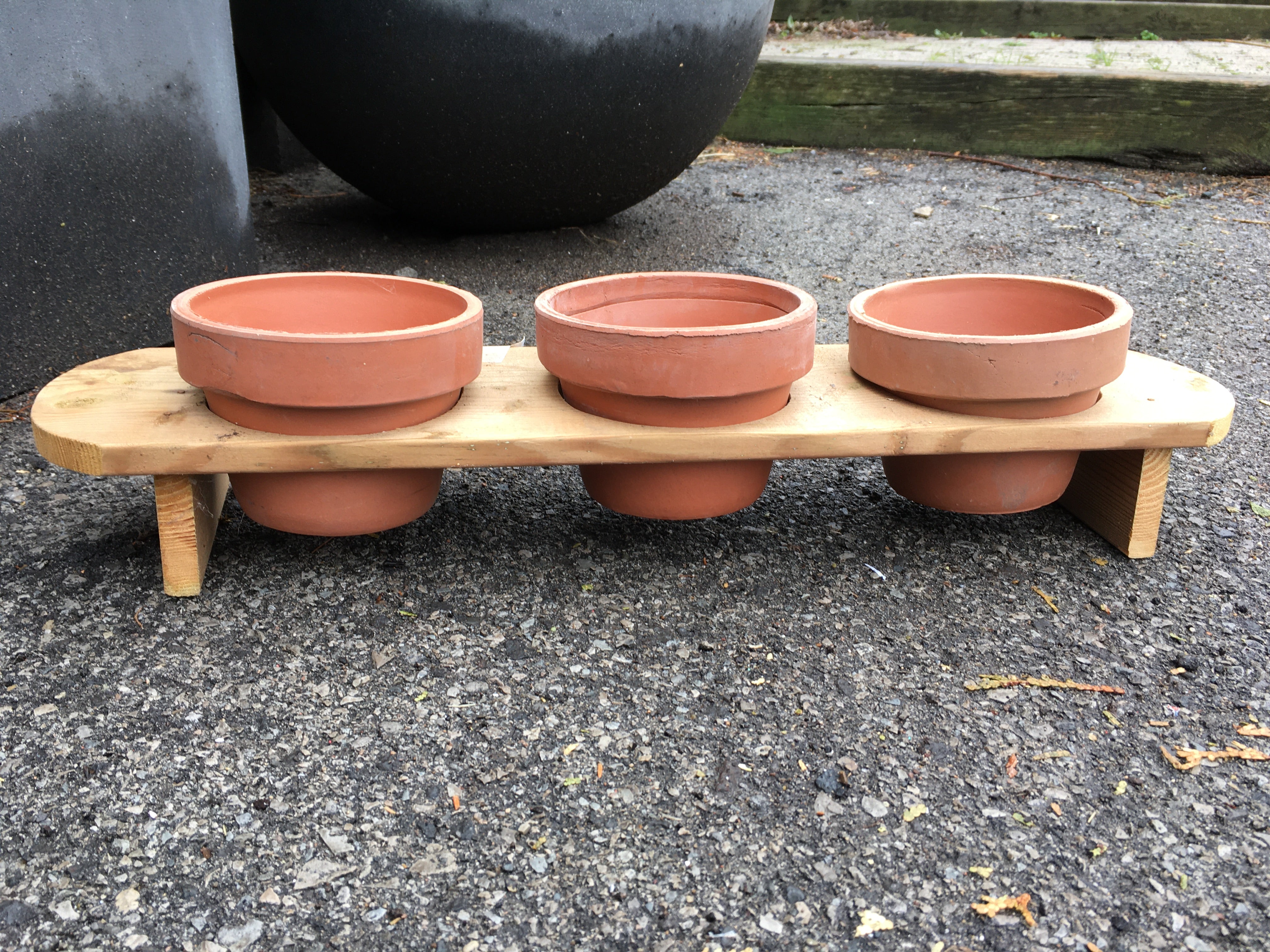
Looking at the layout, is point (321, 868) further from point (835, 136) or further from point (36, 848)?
point (835, 136)

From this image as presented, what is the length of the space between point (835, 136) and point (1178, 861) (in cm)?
344

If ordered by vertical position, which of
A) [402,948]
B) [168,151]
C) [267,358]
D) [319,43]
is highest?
[319,43]

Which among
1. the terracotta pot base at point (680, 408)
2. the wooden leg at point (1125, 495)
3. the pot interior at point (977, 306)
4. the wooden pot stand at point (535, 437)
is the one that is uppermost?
the pot interior at point (977, 306)

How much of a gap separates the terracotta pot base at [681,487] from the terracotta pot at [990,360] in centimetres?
23

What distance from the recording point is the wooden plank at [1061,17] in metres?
5.02

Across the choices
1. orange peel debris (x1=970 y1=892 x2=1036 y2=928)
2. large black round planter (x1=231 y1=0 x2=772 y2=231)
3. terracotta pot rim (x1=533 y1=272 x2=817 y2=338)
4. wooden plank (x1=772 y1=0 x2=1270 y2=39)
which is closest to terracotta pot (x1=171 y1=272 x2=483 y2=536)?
terracotta pot rim (x1=533 y1=272 x2=817 y2=338)

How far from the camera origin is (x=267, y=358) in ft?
4.17

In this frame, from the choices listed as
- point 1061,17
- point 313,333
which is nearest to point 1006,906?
point 313,333

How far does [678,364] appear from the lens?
1.30 metres

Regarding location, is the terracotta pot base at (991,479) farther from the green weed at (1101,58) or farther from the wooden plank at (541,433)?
the green weed at (1101,58)

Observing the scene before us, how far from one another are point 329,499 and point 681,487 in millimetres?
481

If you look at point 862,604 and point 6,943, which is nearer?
point 6,943

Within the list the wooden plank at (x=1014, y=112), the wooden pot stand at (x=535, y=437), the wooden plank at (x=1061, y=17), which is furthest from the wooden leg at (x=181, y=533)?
the wooden plank at (x=1061, y=17)

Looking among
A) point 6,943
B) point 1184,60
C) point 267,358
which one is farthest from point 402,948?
point 1184,60
